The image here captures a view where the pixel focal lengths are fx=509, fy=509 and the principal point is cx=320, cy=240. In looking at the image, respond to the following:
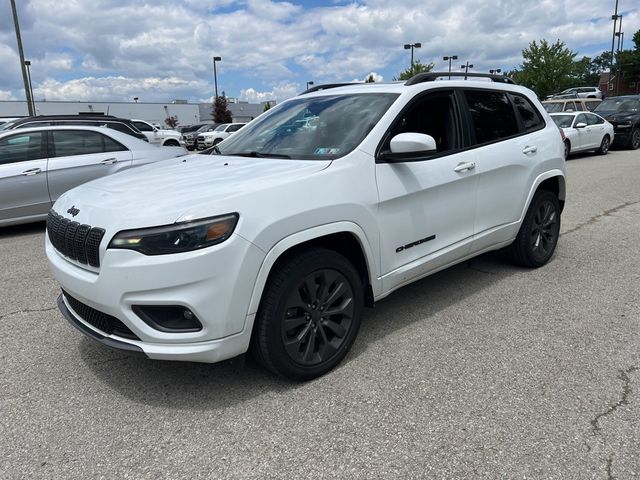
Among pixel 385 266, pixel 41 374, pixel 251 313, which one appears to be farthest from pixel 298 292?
pixel 41 374

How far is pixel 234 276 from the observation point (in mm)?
2602

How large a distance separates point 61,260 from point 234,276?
121 centimetres

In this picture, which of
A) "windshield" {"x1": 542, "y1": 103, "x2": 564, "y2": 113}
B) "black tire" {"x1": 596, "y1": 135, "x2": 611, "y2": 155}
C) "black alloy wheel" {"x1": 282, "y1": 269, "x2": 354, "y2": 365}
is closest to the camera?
"black alloy wheel" {"x1": 282, "y1": 269, "x2": 354, "y2": 365}

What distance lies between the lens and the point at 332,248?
3271 millimetres

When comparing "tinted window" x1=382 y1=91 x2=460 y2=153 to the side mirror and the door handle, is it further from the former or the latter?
the side mirror

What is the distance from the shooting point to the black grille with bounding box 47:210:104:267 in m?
2.70

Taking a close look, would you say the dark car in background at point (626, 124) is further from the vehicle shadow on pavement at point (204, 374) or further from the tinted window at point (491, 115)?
the vehicle shadow on pavement at point (204, 374)

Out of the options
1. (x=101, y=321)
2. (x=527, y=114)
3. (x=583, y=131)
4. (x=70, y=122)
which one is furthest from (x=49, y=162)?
(x=583, y=131)

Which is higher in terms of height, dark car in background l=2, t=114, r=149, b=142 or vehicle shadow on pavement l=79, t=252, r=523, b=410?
dark car in background l=2, t=114, r=149, b=142

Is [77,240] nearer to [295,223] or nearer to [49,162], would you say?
[295,223]

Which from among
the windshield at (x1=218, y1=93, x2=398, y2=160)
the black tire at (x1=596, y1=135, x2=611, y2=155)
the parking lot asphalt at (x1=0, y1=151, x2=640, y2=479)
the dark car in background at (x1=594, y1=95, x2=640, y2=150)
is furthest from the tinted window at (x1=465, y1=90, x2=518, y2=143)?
the dark car in background at (x1=594, y1=95, x2=640, y2=150)

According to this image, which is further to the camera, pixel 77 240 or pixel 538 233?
pixel 538 233

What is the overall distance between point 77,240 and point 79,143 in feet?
18.7

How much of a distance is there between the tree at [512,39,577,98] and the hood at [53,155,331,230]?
44.4 metres
